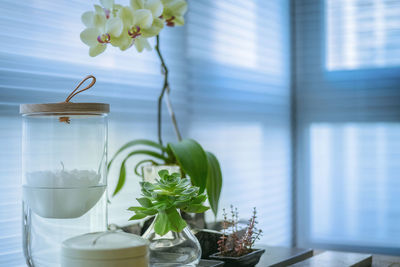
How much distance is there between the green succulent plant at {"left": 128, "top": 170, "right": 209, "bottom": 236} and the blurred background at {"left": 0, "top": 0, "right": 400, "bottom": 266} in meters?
0.52

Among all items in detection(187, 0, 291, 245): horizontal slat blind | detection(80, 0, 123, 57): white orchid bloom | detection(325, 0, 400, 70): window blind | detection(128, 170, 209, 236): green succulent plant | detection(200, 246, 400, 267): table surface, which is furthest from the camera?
detection(325, 0, 400, 70): window blind

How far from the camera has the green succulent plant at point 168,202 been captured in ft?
2.61

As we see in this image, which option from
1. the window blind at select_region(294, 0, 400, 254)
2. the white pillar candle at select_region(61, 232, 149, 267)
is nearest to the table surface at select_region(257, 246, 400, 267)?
the white pillar candle at select_region(61, 232, 149, 267)

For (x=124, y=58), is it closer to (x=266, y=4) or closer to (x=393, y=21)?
(x=266, y=4)

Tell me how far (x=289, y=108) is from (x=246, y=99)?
46 cm

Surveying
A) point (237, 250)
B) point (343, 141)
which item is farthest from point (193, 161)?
point (343, 141)

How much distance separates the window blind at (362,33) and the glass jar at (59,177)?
5.72 feet

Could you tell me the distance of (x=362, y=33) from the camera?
2.29 m

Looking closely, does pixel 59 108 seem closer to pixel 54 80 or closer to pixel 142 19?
pixel 142 19

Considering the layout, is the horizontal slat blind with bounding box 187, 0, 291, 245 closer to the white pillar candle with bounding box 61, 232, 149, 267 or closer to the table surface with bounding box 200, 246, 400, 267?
the table surface with bounding box 200, 246, 400, 267

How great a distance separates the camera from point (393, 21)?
223 cm

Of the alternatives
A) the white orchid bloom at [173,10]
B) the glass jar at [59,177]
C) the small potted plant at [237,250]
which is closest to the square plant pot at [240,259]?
Result: the small potted plant at [237,250]

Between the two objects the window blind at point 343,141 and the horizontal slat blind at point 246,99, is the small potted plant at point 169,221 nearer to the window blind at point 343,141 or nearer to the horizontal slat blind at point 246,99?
the horizontal slat blind at point 246,99

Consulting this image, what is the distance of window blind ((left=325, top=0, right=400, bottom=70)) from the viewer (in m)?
2.24
